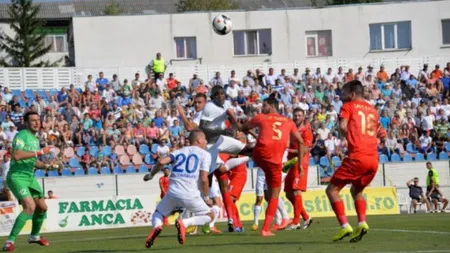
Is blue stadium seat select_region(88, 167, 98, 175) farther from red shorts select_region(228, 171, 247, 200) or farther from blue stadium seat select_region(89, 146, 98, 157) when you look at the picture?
red shorts select_region(228, 171, 247, 200)

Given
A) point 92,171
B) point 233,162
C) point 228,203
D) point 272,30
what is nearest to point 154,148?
point 92,171

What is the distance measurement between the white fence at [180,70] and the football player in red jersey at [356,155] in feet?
99.9

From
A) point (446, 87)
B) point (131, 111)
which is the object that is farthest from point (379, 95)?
point (131, 111)

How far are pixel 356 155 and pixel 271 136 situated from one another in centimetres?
256

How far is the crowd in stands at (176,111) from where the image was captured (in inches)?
1460

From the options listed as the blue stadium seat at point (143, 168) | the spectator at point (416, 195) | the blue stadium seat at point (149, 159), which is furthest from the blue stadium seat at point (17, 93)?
the spectator at point (416, 195)

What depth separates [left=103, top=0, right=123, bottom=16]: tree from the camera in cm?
10264

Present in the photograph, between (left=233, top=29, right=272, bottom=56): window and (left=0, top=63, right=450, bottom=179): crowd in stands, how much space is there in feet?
30.7

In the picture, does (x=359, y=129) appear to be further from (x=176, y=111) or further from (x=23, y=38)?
(x=23, y=38)

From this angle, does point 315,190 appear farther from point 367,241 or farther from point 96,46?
point 96,46

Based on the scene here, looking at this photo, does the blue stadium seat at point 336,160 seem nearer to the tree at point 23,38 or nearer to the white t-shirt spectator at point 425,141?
the white t-shirt spectator at point 425,141

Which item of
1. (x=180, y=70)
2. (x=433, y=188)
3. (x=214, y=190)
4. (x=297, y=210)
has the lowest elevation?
(x=433, y=188)

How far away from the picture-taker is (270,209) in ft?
59.4

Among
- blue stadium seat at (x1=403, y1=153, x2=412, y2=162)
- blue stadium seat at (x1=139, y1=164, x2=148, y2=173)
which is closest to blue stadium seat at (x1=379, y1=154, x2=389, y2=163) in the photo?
blue stadium seat at (x1=403, y1=153, x2=412, y2=162)
